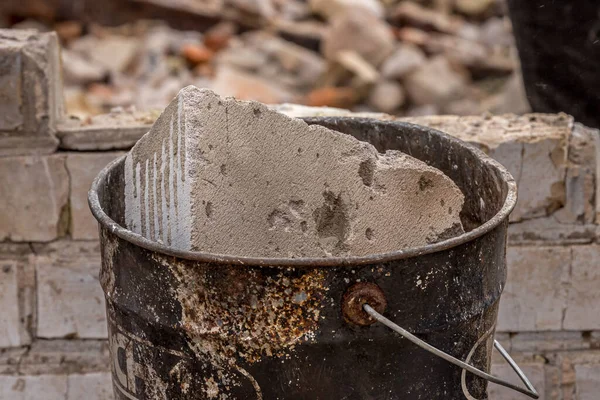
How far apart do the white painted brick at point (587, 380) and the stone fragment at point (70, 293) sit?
1.48 metres

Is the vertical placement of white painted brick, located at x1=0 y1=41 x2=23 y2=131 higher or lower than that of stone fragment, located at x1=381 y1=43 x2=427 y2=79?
higher

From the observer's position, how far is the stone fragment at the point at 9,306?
2.66 metres

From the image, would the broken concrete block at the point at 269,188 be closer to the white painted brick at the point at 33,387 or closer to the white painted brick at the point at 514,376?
the white painted brick at the point at 514,376

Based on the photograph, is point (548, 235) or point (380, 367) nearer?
point (380, 367)

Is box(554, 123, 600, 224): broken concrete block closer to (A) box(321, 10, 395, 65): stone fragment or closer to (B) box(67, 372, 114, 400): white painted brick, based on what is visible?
(B) box(67, 372, 114, 400): white painted brick

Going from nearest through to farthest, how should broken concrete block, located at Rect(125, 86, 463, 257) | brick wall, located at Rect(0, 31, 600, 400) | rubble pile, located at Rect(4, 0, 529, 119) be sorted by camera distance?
broken concrete block, located at Rect(125, 86, 463, 257) → brick wall, located at Rect(0, 31, 600, 400) → rubble pile, located at Rect(4, 0, 529, 119)

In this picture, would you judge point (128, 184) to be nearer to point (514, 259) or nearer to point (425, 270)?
point (425, 270)

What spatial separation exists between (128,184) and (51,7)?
19.3 ft

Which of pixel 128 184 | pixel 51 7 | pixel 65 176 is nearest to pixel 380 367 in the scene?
pixel 128 184

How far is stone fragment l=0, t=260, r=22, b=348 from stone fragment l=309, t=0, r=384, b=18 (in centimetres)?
536

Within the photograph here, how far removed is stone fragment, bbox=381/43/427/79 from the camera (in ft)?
22.4

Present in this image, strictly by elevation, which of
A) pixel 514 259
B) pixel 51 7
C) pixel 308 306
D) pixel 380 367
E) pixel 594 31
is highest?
pixel 594 31

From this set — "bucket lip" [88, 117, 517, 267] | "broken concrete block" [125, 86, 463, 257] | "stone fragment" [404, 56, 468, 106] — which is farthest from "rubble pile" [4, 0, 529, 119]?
"bucket lip" [88, 117, 517, 267]

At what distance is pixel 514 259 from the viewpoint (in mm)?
2676
